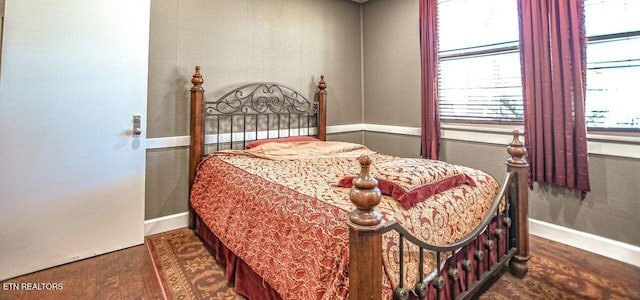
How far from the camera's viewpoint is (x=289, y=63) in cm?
351

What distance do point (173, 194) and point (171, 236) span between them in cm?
37

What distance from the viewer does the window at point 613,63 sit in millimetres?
2170

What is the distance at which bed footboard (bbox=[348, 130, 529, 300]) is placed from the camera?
100 centimetres

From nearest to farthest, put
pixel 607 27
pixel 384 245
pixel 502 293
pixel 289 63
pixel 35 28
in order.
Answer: pixel 384 245 → pixel 502 293 → pixel 35 28 → pixel 607 27 → pixel 289 63

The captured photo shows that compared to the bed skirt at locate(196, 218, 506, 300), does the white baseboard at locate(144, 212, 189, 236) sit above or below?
above

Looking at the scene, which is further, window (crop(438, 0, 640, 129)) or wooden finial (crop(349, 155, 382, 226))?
window (crop(438, 0, 640, 129))

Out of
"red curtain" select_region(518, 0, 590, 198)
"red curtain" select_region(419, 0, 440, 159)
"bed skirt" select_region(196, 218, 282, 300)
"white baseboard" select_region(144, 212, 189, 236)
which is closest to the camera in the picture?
"bed skirt" select_region(196, 218, 282, 300)

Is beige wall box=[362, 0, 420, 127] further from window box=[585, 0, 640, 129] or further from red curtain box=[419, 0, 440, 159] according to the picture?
window box=[585, 0, 640, 129]

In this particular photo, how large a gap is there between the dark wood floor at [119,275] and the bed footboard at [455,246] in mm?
611

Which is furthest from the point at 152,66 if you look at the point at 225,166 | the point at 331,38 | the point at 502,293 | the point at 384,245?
the point at 502,293

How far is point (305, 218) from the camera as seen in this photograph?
1.38 m

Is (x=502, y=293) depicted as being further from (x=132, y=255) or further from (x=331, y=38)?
(x=331, y=38)

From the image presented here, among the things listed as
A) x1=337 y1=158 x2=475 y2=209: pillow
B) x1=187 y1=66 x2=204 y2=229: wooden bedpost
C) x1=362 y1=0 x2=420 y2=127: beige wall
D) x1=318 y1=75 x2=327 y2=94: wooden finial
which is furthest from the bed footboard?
x1=318 y1=75 x2=327 y2=94: wooden finial

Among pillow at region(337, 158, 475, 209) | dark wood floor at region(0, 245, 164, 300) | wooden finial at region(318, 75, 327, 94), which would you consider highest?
wooden finial at region(318, 75, 327, 94)
